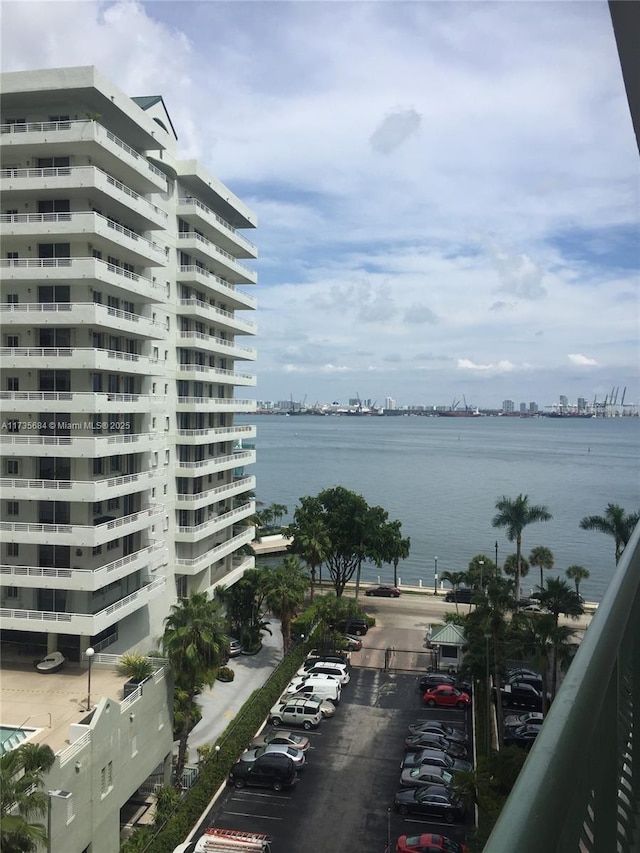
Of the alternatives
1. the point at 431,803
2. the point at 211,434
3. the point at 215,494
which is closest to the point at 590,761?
the point at 431,803

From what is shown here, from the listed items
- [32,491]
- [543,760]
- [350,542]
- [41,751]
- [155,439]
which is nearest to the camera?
[543,760]

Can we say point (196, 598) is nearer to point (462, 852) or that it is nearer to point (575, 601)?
point (462, 852)

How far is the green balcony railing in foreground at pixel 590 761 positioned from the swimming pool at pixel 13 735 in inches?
842

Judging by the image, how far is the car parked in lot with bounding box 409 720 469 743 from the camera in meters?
29.2

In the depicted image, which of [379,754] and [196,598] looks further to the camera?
[379,754]

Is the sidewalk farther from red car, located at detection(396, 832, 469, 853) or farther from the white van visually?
red car, located at detection(396, 832, 469, 853)

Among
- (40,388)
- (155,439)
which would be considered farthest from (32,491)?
(155,439)

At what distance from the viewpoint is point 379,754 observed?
2844 centimetres

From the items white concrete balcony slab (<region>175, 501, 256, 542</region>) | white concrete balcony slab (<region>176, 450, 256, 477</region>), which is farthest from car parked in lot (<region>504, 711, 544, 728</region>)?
white concrete balcony slab (<region>176, 450, 256, 477</region>)

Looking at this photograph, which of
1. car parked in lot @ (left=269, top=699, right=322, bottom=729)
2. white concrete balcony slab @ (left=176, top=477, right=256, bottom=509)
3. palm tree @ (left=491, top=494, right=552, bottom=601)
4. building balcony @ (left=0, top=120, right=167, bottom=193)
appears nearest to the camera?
building balcony @ (left=0, top=120, right=167, bottom=193)

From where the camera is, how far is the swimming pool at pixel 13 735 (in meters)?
19.6

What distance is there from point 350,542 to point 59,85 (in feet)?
109

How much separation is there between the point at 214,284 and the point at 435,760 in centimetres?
2603

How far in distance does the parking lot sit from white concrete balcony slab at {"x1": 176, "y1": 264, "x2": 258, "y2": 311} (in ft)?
74.9
